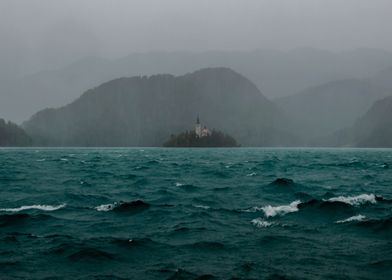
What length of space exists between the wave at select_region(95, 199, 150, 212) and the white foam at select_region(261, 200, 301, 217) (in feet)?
28.2

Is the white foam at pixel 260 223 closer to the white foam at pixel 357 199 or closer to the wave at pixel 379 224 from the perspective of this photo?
the wave at pixel 379 224

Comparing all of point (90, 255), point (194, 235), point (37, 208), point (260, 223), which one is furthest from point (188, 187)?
point (90, 255)

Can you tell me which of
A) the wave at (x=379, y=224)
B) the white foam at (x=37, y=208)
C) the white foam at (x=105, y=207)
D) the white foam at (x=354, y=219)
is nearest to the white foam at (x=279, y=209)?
the white foam at (x=354, y=219)

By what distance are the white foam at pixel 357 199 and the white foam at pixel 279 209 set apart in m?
3.65

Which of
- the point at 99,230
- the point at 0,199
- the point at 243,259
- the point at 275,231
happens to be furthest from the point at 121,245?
the point at 0,199

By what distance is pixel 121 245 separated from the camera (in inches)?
842

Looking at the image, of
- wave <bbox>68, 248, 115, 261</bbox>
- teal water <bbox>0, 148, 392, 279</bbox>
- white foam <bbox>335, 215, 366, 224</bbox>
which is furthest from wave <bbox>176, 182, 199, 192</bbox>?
wave <bbox>68, 248, 115, 261</bbox>

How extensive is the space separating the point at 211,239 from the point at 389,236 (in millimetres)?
9349

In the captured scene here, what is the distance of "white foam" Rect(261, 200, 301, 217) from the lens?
30.3 m

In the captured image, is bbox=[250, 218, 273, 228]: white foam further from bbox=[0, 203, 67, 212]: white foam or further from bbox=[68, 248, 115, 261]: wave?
bbox=[0, 203, 67, 212]: white foam

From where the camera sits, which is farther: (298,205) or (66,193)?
(66,193)

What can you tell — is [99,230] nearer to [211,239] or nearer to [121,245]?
[121,245]

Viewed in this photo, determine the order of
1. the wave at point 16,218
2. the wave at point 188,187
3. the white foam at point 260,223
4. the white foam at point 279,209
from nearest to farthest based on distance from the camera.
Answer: the white foam at point 260,223 → the wave at point 16,218 → the white foam at point 279,209 → the wave at point 188,187

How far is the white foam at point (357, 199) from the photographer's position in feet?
114
